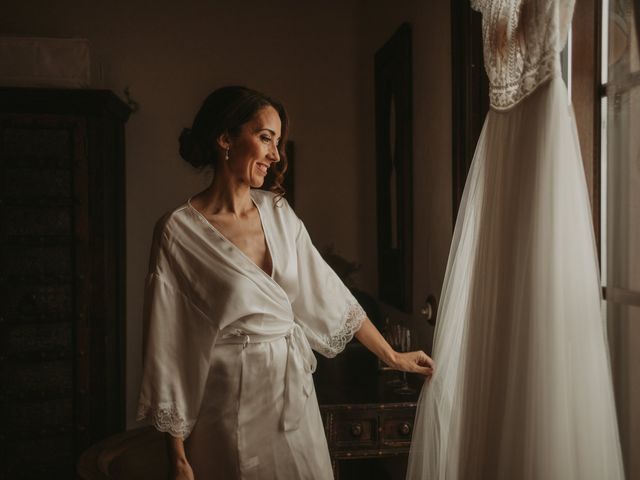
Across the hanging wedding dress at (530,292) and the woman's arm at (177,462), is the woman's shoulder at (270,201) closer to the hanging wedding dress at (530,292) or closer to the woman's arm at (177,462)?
the hanging wedding dress at (530,292)

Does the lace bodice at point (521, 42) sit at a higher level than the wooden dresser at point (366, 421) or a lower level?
higher

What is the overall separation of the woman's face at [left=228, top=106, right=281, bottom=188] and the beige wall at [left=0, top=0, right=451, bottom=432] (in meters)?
1.98

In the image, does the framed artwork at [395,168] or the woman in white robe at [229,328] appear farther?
the framed artwork at [395,168]

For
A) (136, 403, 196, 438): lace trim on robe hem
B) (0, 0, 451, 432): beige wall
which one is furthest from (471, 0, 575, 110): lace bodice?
(0, 0, 451, 432): beige wall

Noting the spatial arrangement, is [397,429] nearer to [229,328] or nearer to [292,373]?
[292,373]

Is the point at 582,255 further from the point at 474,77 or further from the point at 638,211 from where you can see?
the point at 474,77

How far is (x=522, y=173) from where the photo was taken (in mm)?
1352

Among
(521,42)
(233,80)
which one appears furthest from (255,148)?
(233,80)

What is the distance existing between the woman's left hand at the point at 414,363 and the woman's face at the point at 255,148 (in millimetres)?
659

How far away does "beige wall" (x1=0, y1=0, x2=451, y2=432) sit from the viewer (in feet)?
12.3

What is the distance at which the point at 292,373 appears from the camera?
5.44 ft

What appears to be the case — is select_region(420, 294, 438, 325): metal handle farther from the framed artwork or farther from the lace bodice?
the lace bodice

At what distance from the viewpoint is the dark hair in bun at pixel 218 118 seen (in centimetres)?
166

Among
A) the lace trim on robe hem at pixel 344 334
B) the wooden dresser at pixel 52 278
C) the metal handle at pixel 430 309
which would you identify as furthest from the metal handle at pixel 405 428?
the wooden dresser at pixel 52 278
